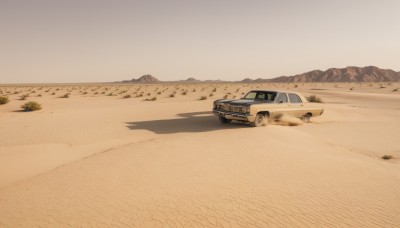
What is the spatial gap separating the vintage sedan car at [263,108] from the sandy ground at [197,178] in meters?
0.53

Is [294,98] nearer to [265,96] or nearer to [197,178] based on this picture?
[265,96]

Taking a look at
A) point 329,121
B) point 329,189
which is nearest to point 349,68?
point 329,121

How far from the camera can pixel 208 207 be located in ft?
15.2

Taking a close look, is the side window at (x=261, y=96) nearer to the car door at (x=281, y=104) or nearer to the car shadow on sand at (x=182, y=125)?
the car door at (x=281, y=104)

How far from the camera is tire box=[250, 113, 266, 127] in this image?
11.2m

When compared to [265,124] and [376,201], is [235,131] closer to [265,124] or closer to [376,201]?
[265,124]

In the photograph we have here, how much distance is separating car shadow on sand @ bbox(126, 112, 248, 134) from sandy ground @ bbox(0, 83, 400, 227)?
21 centimetres

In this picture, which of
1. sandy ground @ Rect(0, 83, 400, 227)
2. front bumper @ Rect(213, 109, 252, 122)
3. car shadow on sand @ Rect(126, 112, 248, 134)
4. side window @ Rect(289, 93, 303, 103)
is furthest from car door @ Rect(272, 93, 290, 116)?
front bumper @ Rect(213, 109, 252, 122)

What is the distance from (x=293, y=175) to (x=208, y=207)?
2.41 m

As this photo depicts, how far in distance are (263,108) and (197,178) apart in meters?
6.02

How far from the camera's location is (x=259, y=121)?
11352 millimetres

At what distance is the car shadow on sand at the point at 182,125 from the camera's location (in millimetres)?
11195

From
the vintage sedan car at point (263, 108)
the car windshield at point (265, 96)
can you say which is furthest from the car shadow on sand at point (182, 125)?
the car windshield at point (265, 96)

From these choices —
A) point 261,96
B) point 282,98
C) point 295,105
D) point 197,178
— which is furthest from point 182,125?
point 197,178
